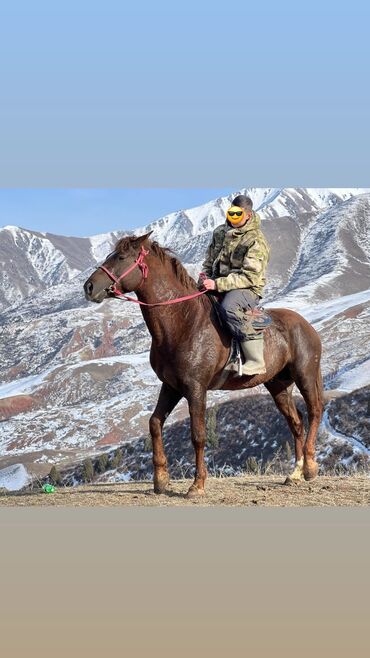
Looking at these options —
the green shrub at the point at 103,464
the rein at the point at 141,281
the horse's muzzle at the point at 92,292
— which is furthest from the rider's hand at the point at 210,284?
the green shrub at the point at 103,464

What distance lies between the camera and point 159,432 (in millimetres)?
8898

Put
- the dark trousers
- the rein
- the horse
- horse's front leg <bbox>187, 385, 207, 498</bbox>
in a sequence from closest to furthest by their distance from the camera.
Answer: the rein → the horse → horse's front leg <bbox>187, 385, 207, 498</bbox> → the dark trousers

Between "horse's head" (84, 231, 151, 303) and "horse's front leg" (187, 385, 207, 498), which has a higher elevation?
"horse's head" (84, 231, 151, 303)

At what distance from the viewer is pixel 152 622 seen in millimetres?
4242

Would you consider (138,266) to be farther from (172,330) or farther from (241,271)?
(241,271)

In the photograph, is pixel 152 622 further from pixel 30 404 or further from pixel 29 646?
pixel 30 404

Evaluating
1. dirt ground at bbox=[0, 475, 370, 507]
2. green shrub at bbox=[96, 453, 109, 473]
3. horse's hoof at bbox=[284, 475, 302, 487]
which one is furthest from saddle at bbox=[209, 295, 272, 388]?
green shrub at bbox=[96, 453, 109, 473]

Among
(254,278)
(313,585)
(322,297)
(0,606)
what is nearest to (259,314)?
(254,278)

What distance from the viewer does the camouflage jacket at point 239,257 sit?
29.5 feet

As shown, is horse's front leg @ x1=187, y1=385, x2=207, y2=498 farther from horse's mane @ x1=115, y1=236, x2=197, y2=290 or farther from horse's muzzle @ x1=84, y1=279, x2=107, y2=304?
horse's muzzle @ x1=84, y1=279, x2=107, y2=304

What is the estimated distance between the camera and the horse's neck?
28.8 ft

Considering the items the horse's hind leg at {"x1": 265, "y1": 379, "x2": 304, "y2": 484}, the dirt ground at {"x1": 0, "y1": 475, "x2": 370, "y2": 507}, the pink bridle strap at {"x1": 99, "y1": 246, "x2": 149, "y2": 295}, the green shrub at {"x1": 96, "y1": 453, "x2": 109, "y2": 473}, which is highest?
the pink bridle strap at {"x1": 99, "y1": 246, "x2": 149, "y2": 295}

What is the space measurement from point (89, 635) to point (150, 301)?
507 cm

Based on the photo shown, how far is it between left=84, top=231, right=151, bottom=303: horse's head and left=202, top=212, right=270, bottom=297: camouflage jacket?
943mm
